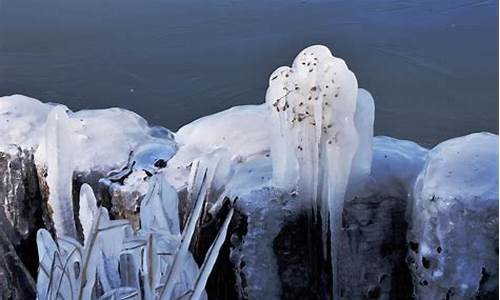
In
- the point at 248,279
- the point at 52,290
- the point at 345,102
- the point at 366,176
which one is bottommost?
the point at 248,279

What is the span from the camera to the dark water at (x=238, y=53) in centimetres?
207

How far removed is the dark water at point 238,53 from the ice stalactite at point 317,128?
60 centimetres

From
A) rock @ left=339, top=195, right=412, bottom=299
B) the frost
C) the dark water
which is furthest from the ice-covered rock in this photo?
rock @ left=339, top=195, right=412, bottom=299

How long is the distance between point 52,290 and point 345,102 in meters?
0.56

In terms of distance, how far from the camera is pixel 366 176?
4.56ft

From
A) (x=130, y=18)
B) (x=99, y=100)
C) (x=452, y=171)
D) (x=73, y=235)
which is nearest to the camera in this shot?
(x=452, y=171)

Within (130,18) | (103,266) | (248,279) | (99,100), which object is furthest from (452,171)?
(130,18)

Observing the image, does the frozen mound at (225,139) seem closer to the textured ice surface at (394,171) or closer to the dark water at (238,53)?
the textured ice surface at (394,171)

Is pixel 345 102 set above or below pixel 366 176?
above

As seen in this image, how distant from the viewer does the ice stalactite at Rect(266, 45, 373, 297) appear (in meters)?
1.30

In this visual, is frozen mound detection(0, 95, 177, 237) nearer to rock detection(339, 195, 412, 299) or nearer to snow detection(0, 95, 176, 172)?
snow detection(0, 95, 176, 172)

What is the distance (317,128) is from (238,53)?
40.5 inches

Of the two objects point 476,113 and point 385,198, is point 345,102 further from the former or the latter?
point 476,113

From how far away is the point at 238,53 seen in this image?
2314 millimetres
